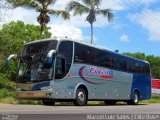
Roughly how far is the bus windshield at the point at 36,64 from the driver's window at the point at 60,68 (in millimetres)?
355

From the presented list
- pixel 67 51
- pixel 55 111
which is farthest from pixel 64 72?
pixel 55 111

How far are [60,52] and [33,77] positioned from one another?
189 cm

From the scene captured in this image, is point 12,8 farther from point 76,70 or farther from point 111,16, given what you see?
point 111,16

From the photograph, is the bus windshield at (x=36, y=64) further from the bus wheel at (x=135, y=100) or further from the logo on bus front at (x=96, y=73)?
the bus wheel at (x=135, y=100)

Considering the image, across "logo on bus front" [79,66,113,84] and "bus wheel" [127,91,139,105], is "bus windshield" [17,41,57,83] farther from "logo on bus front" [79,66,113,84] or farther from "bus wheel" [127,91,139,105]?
"bus wheel" [127,91,139,105]

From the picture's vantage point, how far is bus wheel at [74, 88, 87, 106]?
75.6 feet

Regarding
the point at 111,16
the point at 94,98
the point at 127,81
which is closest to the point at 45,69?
the point at 94,98

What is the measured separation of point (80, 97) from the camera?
2330cm

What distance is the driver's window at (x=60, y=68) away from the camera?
21.5 m

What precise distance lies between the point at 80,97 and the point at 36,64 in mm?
3309

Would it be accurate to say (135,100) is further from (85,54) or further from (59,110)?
(59,110)

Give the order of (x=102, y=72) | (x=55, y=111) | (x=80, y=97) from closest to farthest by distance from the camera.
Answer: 1. (x=55, y=111)
2. (x=80, y=97)
3. (x=102, y=72)

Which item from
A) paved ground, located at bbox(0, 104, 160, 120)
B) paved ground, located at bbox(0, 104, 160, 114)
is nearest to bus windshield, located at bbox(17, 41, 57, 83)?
paved ground, located at bbox(0, 104, 160, 114)

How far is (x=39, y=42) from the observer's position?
22484 millimetres
